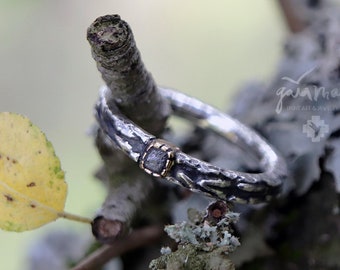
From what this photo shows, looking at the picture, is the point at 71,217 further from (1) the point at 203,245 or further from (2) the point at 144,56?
(2) the point at 144,56

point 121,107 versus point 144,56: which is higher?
point 121,107

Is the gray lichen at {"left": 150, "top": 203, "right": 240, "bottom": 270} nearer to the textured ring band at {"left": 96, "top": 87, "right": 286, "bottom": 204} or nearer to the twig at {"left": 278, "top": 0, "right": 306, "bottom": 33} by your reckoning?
the textured ring band at {"left": 96, "top": 87, "right": 286, "bottom": 204}

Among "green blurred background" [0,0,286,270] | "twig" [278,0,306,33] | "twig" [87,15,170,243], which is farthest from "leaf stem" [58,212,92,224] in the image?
"green blurred background" [0,0,286,270]

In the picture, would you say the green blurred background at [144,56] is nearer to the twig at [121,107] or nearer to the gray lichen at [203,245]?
the twig at [121,107]

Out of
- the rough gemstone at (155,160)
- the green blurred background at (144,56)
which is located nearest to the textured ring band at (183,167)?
the rough gemstone at (155,160)

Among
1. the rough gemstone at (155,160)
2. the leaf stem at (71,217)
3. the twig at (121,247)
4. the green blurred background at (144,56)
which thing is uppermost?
the rough gemstone at (155,160)

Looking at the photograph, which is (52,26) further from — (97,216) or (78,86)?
(97,216)

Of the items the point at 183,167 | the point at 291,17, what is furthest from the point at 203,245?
the point at 291,17
